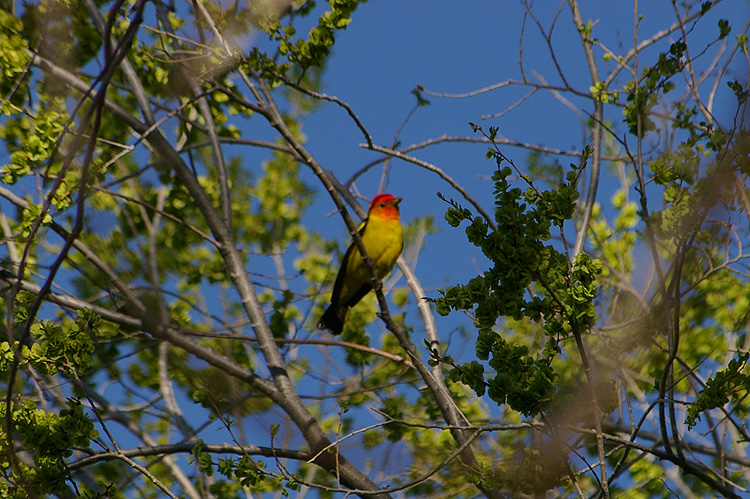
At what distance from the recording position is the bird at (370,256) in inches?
259

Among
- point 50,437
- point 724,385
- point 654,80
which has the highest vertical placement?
point 654,80

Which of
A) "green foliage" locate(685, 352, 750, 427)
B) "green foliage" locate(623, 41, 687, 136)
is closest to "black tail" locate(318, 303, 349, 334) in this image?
"green foliage" locate(623, 41, 687, 136)

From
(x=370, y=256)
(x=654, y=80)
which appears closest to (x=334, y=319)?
(x=370, y=256)

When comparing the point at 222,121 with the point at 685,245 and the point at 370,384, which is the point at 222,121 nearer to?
the point at 370,384

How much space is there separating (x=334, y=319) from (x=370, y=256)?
2.57 feet

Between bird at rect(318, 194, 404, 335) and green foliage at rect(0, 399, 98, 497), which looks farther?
bird at rect(318, 194, 404, 335)

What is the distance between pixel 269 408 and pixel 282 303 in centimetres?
154

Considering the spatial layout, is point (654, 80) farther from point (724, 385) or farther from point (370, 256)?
point (370, 256)

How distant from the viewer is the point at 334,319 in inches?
270

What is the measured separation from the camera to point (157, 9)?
17.6 ft

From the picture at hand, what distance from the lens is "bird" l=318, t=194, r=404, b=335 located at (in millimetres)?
6582

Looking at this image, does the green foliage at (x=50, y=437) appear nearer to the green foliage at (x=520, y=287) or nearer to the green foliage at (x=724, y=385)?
the green foliage at (x=520, y=287)

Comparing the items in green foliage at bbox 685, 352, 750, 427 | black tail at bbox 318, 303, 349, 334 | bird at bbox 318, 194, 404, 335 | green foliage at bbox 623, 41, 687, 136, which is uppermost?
bird at bbox 318, 194, 404, 335

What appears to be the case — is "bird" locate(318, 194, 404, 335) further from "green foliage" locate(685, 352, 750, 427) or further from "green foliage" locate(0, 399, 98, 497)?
"green foliage" locate(685, 352, 750, 427)
